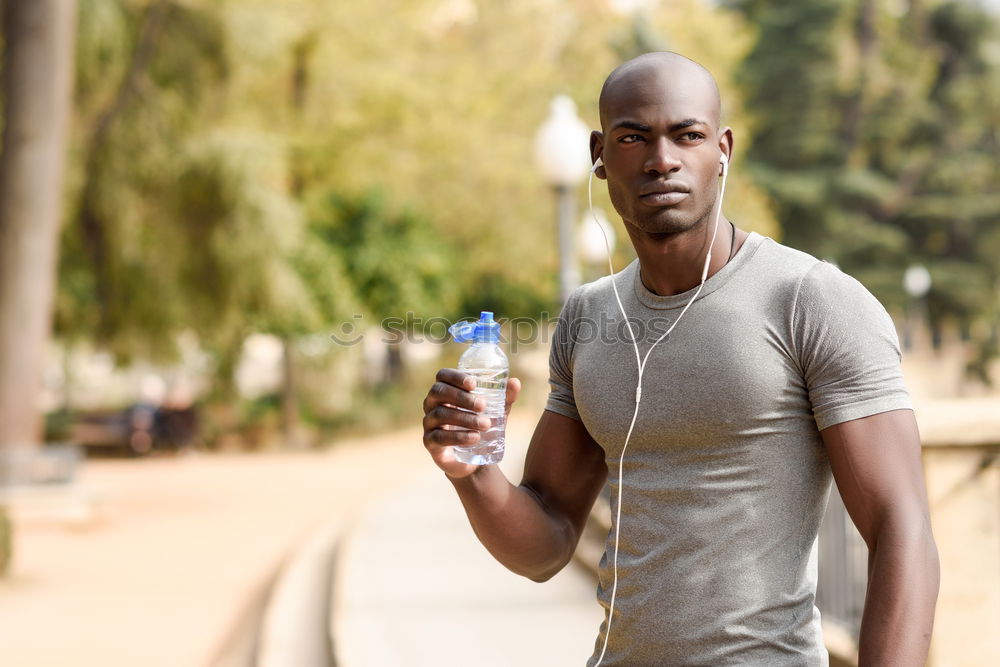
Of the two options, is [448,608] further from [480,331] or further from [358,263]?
[358,263]

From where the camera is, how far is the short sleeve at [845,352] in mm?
1728

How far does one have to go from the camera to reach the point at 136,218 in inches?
725

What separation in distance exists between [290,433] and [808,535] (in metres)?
26.3

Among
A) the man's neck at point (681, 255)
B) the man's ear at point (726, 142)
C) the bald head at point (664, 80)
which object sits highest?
the bald head at point (664, 80)

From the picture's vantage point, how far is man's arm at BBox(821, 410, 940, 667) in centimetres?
168

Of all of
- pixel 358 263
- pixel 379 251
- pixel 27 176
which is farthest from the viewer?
pixel 379 251

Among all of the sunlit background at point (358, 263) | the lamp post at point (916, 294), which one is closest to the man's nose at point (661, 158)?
the sunlit background at point (358, 263)

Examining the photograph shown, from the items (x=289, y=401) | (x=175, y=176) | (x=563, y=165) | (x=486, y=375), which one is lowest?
(x=289, y=401)

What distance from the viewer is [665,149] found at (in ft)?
6.30

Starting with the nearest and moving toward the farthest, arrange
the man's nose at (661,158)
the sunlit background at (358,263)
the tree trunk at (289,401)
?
the man's nose at (661,158) → the sunlit background at (358,263) → the tree trunk at (289,401)

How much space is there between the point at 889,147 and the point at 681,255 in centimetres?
4423

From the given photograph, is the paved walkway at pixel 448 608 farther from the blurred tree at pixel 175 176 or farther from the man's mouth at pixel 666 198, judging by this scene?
the blurred tree at pixel 175 176

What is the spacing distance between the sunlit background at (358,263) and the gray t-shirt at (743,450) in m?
2.17

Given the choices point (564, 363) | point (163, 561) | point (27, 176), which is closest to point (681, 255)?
point (564, 363)
